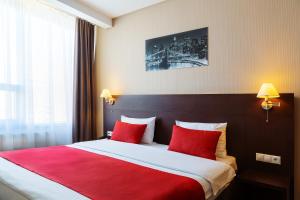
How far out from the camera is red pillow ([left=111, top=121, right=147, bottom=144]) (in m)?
2.93

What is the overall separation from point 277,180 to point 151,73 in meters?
2.11

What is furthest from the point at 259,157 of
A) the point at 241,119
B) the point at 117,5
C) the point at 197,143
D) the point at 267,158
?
the point at 117,5

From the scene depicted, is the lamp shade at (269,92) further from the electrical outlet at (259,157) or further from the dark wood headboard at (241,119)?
the electrical outlet at (259,157)

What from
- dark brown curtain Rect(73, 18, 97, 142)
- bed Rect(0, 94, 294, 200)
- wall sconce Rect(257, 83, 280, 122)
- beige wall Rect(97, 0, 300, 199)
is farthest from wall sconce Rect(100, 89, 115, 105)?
wall sconce Rect(257, 83, 280, 122)

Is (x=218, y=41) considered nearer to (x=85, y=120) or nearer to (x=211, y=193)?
(x=211, y=193)

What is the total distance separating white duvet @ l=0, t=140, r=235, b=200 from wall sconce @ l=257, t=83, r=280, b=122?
2.57 feet

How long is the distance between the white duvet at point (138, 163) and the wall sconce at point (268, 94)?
2.57 ft

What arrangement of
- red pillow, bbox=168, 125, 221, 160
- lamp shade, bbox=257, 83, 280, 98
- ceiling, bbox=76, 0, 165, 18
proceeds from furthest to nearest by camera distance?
1. ceiling, bbox=76, 0, 165, 18
2. red pillow, bbox=168, 125, 221, 160
3. lamp shade, bbox=257, 83, 280, 98

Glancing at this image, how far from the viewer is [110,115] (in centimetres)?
373

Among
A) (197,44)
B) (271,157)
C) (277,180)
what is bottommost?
(277,180)

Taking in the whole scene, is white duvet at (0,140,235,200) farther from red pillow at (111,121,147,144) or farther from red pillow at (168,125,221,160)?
red pillow at (111,121,147,144)

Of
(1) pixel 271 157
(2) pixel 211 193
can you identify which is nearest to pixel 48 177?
(2) pixel 211 193

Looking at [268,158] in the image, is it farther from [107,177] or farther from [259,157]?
[107,177]

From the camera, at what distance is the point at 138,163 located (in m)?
2.05
